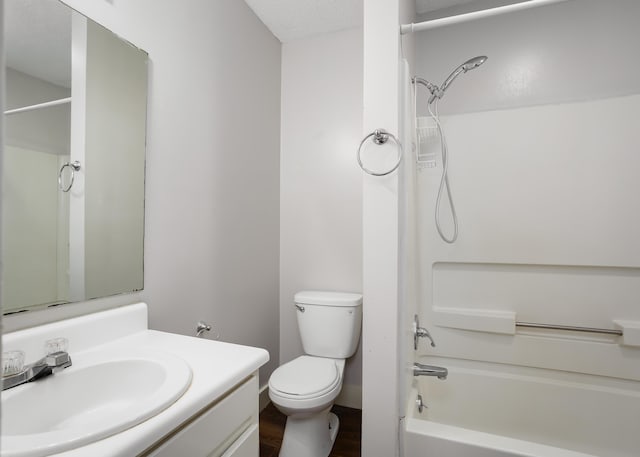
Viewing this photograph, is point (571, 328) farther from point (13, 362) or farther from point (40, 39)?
point (40, 39)

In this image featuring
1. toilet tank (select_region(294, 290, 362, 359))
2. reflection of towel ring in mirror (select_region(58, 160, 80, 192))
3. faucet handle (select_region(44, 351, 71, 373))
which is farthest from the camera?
toilet tank (select_region(294, 290, 362, 359))

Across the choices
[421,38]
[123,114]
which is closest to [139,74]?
[123,114]

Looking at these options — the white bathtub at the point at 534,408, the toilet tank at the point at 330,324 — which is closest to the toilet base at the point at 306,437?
the toilet tank at the point at 330,324

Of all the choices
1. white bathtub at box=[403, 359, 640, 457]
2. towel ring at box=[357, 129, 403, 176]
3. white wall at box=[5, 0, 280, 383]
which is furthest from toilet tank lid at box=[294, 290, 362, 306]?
towel ring at box=[357, 129, 403, 176]

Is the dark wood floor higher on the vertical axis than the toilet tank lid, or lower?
lower

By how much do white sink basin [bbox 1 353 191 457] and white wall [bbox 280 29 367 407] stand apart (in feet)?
4.51

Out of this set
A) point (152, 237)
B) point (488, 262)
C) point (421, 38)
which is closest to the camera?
point (152, 237)

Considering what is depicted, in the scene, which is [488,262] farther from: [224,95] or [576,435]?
[224,95]

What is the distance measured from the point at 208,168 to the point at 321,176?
0.84 meters

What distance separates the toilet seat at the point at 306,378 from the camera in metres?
1.54

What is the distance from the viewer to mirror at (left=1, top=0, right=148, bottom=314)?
97 cm

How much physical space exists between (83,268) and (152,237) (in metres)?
0.28

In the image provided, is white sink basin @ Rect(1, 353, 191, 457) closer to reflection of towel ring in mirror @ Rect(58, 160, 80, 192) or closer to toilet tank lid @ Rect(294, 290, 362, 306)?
reflection of towel ring in mirror @ Rect(58, 160, 80, 192)

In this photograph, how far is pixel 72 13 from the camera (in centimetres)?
109
